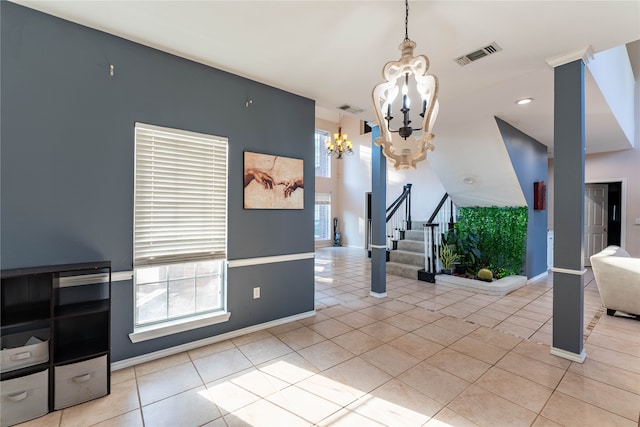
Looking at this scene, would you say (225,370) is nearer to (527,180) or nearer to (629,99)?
(527,180)

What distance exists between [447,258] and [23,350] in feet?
19.2

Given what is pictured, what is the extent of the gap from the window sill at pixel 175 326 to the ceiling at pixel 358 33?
2535 millimetres

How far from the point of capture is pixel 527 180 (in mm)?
→ 5273

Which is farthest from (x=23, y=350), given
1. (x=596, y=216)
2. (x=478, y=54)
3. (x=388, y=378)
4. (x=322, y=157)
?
(x=596, y=216)

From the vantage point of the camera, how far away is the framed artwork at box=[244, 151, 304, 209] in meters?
3.09

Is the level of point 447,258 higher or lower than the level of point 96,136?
lower

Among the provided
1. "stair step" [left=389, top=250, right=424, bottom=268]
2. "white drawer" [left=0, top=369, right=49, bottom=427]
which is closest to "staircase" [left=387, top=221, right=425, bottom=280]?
"stair step" [left=389, top=250, right=424, bottom=268]

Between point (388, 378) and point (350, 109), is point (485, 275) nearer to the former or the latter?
point (388, 378)

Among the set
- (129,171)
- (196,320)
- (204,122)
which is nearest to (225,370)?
(196,320)

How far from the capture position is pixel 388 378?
229 centimetres

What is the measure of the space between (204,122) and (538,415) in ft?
11.7

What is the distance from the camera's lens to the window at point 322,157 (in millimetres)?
10234

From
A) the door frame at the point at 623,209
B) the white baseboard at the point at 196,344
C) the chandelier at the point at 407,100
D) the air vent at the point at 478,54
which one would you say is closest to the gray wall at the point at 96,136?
the white baseboard at the point at 196,344

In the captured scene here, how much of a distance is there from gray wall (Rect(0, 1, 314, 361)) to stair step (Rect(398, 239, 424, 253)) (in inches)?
165
